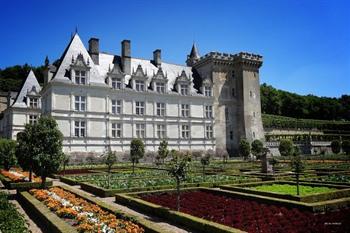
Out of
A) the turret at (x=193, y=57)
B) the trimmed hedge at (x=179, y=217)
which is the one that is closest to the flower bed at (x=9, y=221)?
the trimmed hedge at (x=179, y=217)

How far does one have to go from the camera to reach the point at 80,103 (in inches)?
1519

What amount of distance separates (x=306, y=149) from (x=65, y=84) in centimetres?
4126

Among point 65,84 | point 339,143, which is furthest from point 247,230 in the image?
point 339,143

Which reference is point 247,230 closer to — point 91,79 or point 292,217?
point 292,217

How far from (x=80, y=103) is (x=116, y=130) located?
5427 mm

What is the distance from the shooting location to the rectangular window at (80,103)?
38431 mm

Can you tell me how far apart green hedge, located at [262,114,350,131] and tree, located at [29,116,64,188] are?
172 feet

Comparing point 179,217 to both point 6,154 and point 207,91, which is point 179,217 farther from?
point 207,91

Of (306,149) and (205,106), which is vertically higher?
(205,106)

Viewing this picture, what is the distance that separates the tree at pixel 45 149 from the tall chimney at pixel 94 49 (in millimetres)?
24946

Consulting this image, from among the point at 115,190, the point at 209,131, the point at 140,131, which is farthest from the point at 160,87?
the point at 115,190

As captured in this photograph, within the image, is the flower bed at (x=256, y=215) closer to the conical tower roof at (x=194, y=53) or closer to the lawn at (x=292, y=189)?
the lawn at (x=292, y=189)

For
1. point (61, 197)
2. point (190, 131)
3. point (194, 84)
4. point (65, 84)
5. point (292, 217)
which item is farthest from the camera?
point (194, 84)

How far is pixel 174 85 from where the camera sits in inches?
1864
